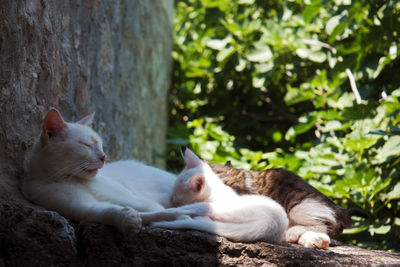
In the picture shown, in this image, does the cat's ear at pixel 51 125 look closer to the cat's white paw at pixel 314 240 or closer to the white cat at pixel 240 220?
the white cat at pixel 240 220

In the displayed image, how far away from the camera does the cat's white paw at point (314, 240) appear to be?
2.12 m

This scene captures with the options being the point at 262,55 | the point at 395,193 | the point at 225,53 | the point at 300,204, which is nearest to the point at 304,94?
the point at 262,55

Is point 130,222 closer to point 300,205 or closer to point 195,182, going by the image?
point 195,182

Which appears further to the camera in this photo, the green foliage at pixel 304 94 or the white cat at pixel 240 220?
the green foliage at pixel 304 94

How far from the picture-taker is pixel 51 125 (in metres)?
1.81

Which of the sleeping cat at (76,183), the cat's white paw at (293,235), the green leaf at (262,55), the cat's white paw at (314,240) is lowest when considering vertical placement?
the cat's white paw at (293,235)

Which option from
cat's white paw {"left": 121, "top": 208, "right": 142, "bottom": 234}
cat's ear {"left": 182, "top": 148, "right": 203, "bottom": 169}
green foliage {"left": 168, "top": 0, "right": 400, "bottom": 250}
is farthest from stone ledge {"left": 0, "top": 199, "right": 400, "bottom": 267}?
green foliage {"left": 168, "top": 0, "right": 400, "bottom": 250}

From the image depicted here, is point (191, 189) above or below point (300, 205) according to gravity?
above

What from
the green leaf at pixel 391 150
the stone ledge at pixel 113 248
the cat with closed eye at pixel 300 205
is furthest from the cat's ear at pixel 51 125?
the green leaf at pixel 391 150

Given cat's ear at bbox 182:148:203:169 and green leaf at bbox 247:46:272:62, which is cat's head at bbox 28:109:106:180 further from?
green leaf at bbox 247:46:272:62

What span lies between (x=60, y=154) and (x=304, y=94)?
2.99 meters

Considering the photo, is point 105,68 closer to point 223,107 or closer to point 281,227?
point 281,227

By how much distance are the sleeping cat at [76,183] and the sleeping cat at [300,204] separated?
738 millimetres

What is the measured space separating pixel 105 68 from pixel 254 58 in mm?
1823
